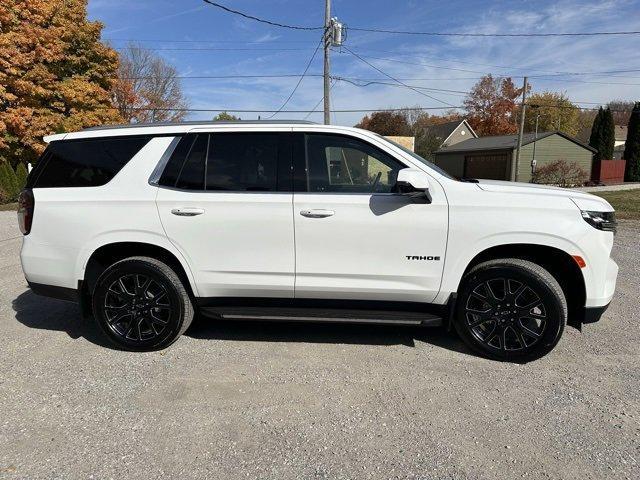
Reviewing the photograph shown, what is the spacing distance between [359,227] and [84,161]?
97.5 inches

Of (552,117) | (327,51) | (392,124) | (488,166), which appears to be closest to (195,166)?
(327,51)

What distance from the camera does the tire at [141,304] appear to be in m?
3.63

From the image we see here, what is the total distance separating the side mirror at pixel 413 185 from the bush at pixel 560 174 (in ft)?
108

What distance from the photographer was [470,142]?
4191 centimetres

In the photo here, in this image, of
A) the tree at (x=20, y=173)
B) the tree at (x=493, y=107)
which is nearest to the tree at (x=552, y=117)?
the tree at (x=493, y=107)

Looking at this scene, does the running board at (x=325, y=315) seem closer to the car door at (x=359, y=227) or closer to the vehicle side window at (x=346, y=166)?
the car door at (x=359, y=227)

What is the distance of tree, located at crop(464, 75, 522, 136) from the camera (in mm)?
49875

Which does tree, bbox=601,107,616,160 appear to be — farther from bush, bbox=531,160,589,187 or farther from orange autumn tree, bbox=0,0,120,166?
orange autumn tree, bbox=0,0,120,166

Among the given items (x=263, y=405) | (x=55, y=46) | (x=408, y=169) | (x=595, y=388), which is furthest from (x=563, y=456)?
(x=55, y=46)

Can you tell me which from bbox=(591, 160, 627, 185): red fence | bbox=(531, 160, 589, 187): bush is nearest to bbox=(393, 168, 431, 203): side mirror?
bbox=(531, 160, 589, 187): bush

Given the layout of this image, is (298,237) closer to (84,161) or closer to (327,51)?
(84,161)

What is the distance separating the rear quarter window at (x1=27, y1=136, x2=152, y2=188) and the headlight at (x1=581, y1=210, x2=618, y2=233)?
3.64m

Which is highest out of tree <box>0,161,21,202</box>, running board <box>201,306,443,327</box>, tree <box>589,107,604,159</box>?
tree <box>589,107,604,159</box>

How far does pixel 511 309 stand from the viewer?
3441 mm
